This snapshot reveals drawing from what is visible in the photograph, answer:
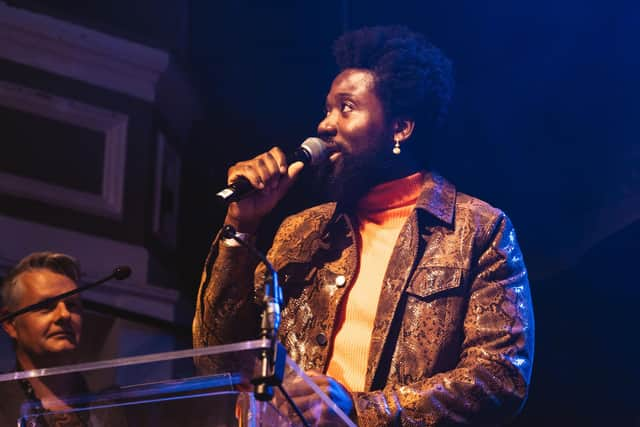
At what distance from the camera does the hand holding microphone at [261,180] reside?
215 cm

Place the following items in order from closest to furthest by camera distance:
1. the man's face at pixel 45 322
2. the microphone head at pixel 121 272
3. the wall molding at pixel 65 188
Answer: the microphone head at pixel 121 272 → the man's face at pixel 45 322 → the wall molding at pixel 65 188

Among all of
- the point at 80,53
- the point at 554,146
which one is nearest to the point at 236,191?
the point at 554,146

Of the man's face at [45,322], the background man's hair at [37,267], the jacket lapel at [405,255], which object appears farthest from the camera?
the background man's hair at [37,267]

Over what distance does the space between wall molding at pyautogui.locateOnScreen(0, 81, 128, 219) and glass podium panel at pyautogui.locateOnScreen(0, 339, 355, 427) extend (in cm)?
301

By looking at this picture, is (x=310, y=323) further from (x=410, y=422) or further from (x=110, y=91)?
(x=110, y=91)

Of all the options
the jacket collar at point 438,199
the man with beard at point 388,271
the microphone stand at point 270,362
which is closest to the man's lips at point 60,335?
the man with beard at point 388,271

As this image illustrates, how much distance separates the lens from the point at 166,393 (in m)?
1.84

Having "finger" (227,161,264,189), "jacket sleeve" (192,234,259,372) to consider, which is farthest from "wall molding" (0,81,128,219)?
"finger" (227,161,264,189)

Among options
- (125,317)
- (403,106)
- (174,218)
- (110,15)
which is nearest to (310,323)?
(403,106)

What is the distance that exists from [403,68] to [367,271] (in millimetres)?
551

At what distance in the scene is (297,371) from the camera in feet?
5.75

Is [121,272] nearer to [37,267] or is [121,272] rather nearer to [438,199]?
[438,199]

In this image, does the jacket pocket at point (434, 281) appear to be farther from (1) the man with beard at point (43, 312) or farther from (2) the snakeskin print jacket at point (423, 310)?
(1) the man with beard at point (43, 312)

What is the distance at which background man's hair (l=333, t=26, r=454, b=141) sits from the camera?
2.73m
